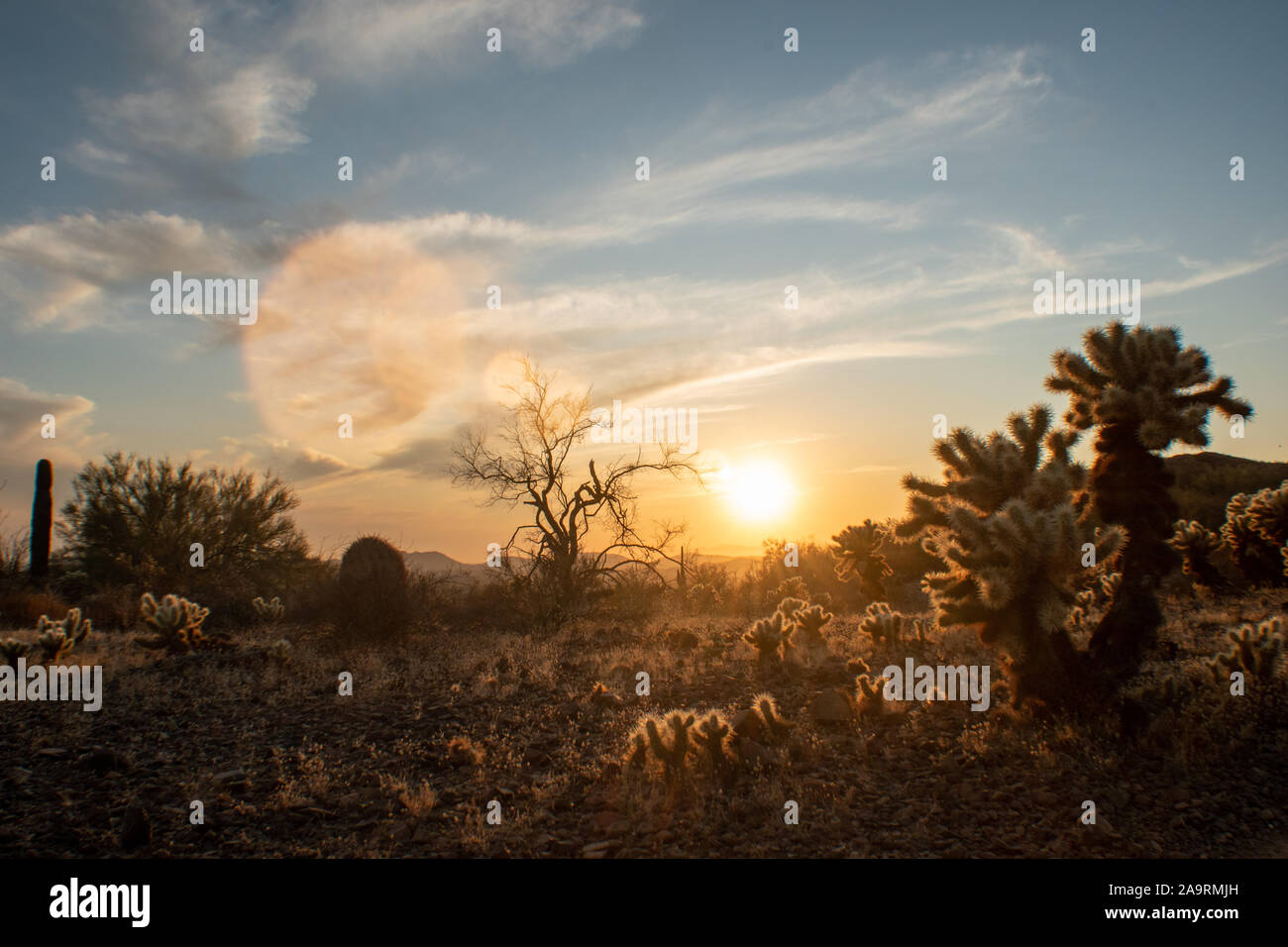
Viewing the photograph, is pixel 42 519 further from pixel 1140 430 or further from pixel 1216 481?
pixel 1216 481

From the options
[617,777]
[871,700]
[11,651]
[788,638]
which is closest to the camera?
[617,777]

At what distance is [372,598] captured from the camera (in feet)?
51.5

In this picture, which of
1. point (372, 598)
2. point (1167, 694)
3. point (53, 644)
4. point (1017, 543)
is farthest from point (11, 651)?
point (1167, 694)

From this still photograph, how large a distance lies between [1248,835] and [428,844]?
6.06 metres

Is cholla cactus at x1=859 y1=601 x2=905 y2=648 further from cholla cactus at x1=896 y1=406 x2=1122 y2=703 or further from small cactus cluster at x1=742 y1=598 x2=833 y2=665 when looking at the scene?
cholla cactus at x1=896 y1=406 x2=1122 y2=703

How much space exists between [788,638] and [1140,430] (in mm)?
5697

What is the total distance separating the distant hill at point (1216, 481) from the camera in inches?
669

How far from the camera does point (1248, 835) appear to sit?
504cm

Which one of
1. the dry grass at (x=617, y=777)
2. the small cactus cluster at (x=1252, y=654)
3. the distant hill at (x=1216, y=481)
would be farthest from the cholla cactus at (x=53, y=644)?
the distant hill at (x=1216, y=481)

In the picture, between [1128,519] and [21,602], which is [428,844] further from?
[21,602]

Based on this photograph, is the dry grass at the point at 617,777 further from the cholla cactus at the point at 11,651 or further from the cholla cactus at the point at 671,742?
the cholla cactus at the point at 11,651

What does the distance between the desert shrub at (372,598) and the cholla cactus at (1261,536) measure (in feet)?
53.6
